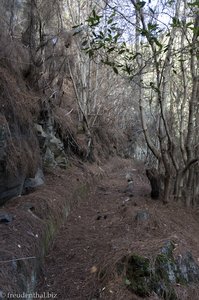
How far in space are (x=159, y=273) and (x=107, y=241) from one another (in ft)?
4.19

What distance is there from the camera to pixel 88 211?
7.33 meters

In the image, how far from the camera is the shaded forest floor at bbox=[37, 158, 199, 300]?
155 inches

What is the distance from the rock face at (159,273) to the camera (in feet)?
12.4

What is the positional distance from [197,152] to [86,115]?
5297 millimetres

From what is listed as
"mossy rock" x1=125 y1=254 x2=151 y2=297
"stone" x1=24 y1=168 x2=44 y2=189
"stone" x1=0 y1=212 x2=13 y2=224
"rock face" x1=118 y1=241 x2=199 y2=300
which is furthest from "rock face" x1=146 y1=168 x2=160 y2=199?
"stone" x1=0 y1=212 x2=13 y2=224

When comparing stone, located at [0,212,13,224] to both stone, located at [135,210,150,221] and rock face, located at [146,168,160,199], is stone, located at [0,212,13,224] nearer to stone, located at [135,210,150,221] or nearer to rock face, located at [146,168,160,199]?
stone, located at [135,210,150,221]

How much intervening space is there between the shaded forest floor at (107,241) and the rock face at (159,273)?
104 millimetres

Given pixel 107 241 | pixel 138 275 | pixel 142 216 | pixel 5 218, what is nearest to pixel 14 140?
pixel 5 218

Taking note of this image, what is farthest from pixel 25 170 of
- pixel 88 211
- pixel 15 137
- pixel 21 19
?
pixel 21 19

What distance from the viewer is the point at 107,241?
5074 millimetres

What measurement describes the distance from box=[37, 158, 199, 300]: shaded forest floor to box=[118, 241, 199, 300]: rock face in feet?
0.34

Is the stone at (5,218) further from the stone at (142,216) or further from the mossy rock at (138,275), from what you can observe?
the stone at (142,216)

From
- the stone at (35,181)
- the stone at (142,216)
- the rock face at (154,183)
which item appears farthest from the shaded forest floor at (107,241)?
the stone at (35,181)

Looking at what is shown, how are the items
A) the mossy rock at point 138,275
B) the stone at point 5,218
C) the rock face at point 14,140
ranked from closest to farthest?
the mossy rock at point 138,275 < the stone at point 5,218 < the rock face at point 14,140
